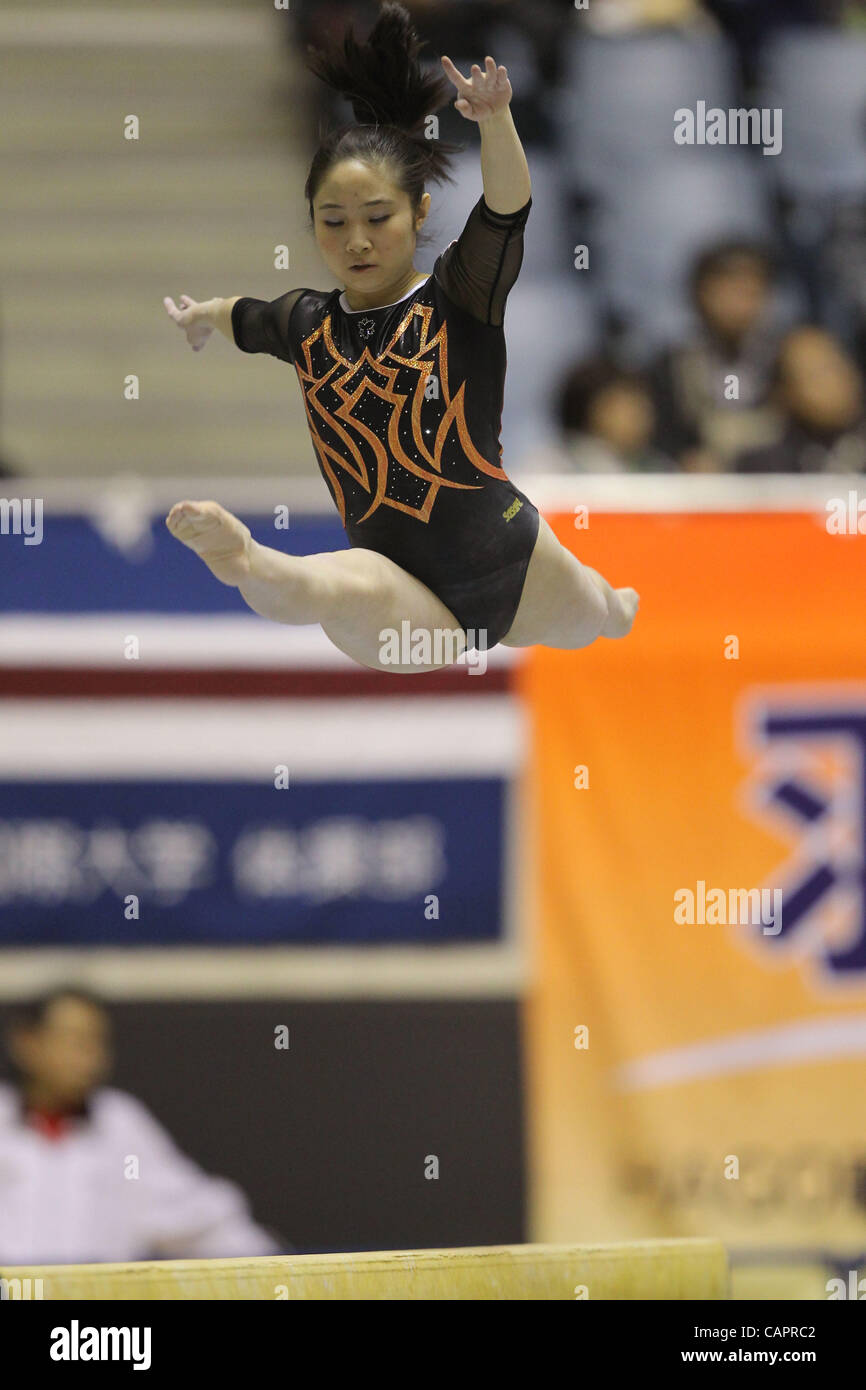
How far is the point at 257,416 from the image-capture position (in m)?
5.74

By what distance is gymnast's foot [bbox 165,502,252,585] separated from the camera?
2262 mm

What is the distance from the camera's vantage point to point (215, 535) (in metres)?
2.30

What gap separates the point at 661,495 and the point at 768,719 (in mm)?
718

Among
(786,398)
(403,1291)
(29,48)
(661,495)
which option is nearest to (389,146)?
(403,1291)

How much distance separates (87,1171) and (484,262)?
3.63m

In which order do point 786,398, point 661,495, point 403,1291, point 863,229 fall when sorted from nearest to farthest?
point 403,1291
point 661,495
point 786,398
point 863,229

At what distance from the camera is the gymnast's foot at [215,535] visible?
226cm

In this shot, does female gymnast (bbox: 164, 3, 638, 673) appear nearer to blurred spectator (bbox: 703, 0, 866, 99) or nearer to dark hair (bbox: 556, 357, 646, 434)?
dark hair (bbox: 556, 357, 646, 434)

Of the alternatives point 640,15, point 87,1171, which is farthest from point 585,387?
point 87,1171

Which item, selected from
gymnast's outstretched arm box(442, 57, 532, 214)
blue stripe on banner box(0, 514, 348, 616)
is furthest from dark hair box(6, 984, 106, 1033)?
gymnast's outstretched arm box(442, 57, 532, 214)

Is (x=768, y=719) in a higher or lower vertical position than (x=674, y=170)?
lower

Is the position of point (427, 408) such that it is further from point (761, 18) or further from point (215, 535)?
point (761, 18)

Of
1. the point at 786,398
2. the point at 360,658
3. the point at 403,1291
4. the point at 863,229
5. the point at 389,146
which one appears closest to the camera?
the point at 389,146

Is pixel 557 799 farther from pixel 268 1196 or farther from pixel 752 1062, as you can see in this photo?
pixel 268 1196
